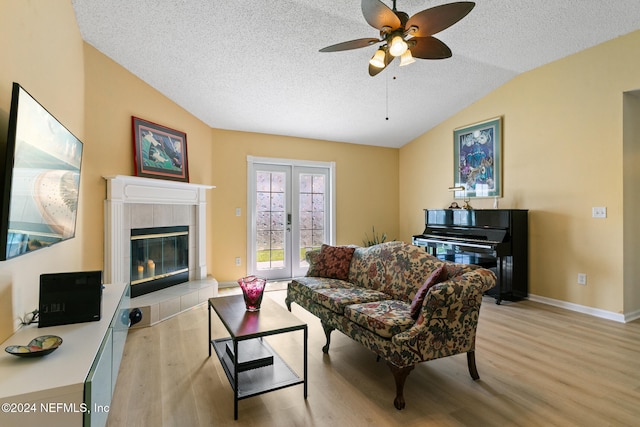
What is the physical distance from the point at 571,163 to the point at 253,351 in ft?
13.0

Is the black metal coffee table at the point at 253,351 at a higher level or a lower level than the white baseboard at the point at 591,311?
higher

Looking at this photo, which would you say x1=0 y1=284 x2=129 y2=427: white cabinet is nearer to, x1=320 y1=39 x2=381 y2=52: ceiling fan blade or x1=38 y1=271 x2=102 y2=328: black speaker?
x1=38 y1=271 x2=102 y2=328: black speaker

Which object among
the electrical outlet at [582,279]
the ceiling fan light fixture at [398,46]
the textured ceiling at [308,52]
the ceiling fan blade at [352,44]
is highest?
the textured ceiling at [308,52]

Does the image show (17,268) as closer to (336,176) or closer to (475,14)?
(475,14)

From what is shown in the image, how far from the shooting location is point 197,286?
4.02 meters

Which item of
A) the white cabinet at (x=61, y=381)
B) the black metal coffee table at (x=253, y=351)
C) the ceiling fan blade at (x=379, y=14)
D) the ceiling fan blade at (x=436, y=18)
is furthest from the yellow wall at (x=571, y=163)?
the white cabinet at (x=61, y=381)

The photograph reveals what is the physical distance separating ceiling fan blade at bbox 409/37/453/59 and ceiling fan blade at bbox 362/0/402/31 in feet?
0.83

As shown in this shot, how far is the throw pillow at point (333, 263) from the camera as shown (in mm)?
3451

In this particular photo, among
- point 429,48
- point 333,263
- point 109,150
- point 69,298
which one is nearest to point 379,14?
point 429,48

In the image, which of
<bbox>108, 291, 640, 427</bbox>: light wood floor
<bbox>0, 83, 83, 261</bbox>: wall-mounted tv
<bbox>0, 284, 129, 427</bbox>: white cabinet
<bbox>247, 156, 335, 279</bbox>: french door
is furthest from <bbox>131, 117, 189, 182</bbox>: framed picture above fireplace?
<bbox>0, 284, 129, 427</bbox>: white cabinet

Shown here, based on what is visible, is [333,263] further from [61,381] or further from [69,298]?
[61,381]

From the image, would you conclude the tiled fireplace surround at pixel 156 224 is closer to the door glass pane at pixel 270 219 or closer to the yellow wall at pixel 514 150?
the yellow wall at pixel 514 150

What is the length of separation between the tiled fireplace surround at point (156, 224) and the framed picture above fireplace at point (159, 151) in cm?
18

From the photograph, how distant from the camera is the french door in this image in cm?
512
